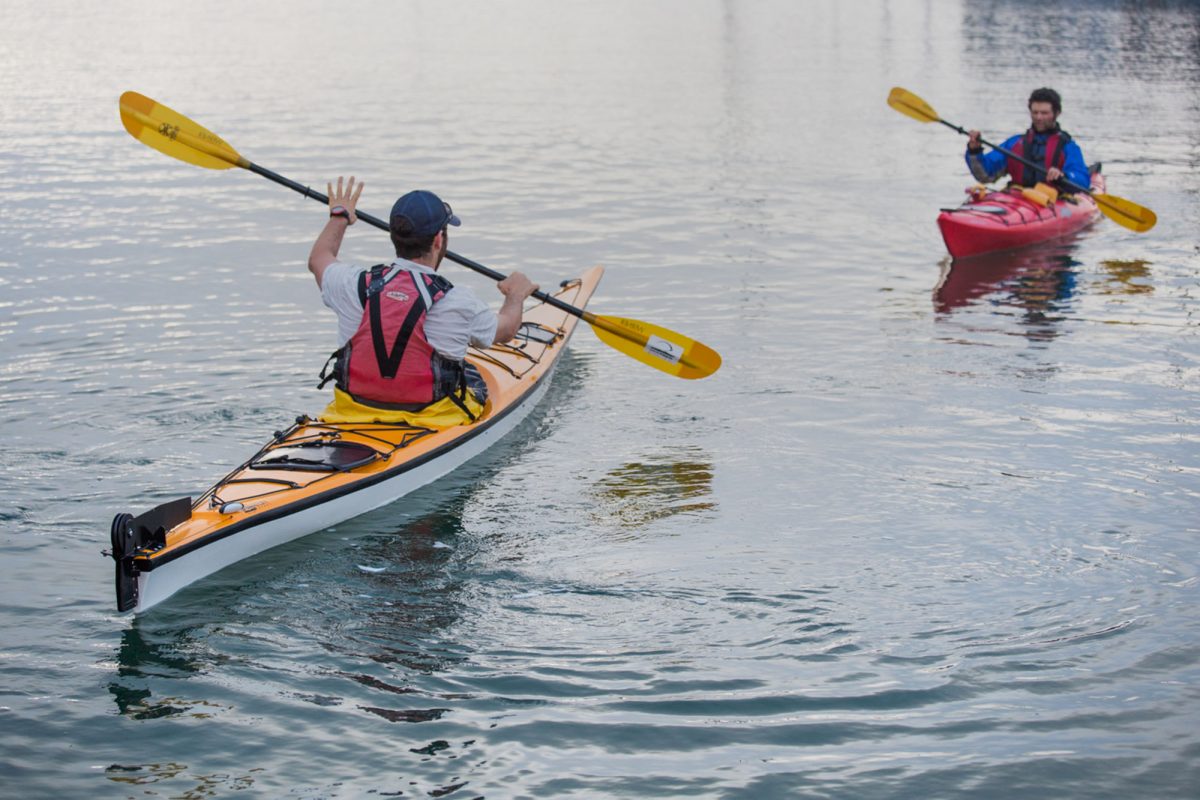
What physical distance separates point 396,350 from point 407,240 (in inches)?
23.0

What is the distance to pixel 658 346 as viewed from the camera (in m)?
8.45

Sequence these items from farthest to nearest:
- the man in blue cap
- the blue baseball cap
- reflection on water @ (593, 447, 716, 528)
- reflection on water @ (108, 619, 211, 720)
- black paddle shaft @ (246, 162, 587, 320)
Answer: black paddle shaft @ (246, 162, 587, 320) < reflection on water @ (593, 447, 716, 528) < the man in blue cap < the blue baseball cap < reflection on water @ (108, 619, 211, 720)

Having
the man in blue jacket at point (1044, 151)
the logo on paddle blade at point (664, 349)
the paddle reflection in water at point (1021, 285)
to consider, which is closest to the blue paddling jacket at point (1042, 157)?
the man in blue jacket at point (1044, 151)

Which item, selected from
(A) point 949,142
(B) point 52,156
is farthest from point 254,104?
(A) point 949,142

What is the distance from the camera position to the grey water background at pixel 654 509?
480 cm

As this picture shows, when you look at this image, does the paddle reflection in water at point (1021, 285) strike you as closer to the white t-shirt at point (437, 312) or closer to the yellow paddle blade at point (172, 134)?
the white t-shirt at point (437, 312)

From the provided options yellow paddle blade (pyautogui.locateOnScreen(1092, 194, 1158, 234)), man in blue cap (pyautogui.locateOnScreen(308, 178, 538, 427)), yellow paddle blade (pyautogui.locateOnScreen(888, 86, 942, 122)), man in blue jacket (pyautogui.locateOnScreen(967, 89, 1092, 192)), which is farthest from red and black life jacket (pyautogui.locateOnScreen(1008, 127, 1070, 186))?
man in blue cap (pyautogui.locateOnScreen(308, 178, 538, 427))

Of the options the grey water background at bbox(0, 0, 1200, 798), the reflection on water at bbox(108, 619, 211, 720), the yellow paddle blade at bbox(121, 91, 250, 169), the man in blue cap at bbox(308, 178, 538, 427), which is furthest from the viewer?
the yellow paddle blade at bbox(121, 91, 250, 169)

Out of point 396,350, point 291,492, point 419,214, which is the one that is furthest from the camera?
point 396,350

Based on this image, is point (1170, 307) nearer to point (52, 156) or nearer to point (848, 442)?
point (848, 442)

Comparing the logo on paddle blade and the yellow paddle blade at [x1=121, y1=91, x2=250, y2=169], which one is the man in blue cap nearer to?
the logo on paddle blade

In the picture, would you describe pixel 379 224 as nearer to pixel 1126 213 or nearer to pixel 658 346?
pixel 658 346

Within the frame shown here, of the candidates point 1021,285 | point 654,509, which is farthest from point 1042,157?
point 654,509

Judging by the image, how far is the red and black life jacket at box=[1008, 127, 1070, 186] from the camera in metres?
13.4
